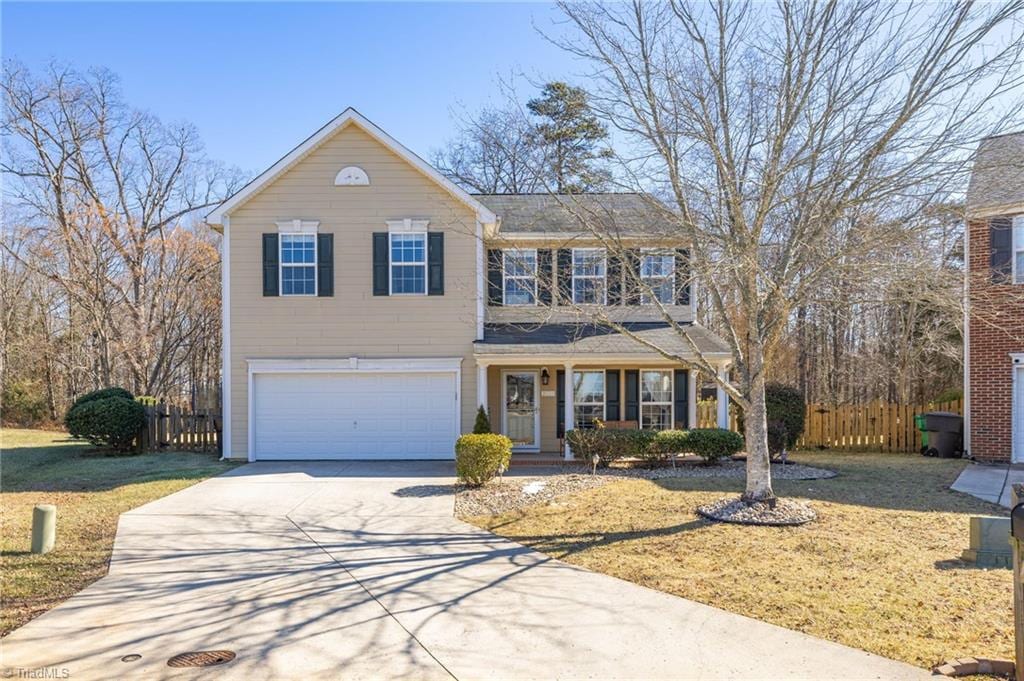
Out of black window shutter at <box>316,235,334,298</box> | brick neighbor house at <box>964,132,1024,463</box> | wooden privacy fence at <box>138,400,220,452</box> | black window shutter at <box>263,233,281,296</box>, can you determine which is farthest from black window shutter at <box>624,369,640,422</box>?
wooden privacy fence at <box>138,400,220,452</box>

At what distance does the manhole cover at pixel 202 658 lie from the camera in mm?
4719

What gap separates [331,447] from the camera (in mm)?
15422

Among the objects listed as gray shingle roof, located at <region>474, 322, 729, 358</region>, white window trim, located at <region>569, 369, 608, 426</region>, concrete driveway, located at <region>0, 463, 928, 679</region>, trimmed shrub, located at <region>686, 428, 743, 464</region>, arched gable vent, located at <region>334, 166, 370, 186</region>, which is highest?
arched gable vent, located at <region>334, 166, 370, 186</region>

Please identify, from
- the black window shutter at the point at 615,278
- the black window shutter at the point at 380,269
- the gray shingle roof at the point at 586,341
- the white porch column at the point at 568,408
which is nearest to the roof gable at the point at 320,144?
the black window shutter at the point at 380,269

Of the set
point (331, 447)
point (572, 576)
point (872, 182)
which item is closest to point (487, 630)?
point (572, 576)

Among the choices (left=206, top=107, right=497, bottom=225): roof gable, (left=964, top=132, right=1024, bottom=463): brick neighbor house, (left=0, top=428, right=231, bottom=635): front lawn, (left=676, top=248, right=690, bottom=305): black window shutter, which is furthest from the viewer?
(left=206, top=107, right=497, bottom=225): roof gable

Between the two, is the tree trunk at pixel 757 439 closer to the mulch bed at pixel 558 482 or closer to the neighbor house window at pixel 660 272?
the neighbor house window at pixel 660 272

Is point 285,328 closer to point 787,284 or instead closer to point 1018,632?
point 787,284

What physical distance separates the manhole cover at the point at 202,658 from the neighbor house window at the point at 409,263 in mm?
11008

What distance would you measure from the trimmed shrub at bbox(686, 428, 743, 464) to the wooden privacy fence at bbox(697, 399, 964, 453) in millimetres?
4301

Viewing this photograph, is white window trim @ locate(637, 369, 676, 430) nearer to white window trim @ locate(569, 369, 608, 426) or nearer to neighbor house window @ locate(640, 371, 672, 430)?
neighbor house window @ locate(640, 371, 672, 430)

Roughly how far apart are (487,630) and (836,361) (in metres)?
28.2

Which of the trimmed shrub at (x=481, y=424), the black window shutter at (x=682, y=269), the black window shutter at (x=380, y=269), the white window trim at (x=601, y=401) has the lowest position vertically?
the trimmed shrub at (x=481, y=424)

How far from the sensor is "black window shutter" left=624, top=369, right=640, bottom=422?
53.0ft
